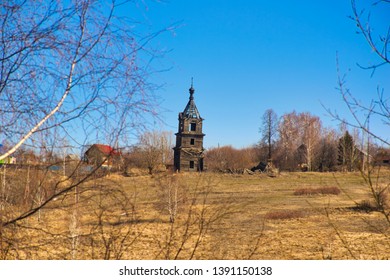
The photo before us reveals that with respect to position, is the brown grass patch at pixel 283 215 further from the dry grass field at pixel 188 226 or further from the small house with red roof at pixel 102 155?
the small house with red roof at pixel 102 155

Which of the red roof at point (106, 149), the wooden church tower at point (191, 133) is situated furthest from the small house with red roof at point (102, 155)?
the wooden church tower at point (191, 133)

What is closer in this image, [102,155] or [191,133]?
[102,155]

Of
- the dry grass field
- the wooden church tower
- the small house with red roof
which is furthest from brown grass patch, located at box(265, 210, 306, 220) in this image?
the small house with red roof

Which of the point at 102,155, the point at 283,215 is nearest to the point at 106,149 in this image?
the point at 102,155

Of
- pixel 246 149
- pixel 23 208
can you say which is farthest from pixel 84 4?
pixel 246 149

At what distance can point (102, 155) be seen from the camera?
1.94m

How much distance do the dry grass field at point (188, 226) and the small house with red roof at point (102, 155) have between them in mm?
106

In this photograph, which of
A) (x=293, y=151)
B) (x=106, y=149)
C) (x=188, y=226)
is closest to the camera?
(x=106, y=149)

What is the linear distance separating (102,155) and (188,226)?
0.68 metres

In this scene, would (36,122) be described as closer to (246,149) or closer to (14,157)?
(14,157)

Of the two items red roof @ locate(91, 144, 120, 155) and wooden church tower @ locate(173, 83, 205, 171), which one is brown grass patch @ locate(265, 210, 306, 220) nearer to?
wooden church tower @ locate(173, 83, 205, 171)

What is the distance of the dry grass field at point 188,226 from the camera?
2031mm

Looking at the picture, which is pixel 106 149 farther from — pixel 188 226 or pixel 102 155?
pixel 188 226

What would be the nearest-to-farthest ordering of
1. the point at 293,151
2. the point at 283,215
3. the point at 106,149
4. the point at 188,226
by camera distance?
the point at 106,149 < the point at 188,226 < the point at 283,215 < the point at 293,151
